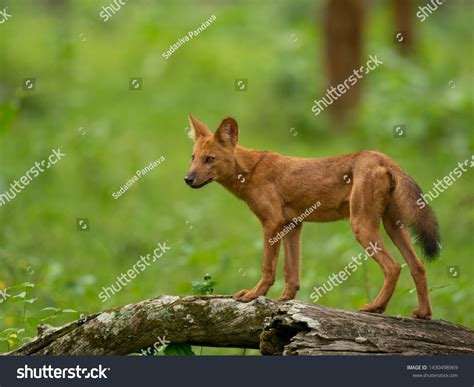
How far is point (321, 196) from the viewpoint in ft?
30.1

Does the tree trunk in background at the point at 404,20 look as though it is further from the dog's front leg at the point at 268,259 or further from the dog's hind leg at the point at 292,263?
the dog's front leg at the point at 268,259

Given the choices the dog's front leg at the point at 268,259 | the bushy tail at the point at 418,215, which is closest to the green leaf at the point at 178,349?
the dog's front leg at the point at 268,259

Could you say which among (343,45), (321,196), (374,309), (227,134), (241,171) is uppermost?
(343,45)

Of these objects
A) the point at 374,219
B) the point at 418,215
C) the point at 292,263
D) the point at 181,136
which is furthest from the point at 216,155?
the point at 181,136

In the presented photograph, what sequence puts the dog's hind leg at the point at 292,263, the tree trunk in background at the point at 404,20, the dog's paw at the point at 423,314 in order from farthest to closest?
the tree trunk in background at the point at 404,20 < the dog's hind leg at the point at 292,263 < the dog's paw at the point at 423,314

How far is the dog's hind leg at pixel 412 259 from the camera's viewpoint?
886cm

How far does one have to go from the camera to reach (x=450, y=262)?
48.7ft

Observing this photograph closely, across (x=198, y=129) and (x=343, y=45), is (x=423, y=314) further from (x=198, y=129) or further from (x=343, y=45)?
(x=343, y=45)

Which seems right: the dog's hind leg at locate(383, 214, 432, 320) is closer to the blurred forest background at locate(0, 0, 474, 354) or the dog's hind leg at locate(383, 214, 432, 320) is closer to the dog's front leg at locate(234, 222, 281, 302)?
the blurred forest background at locate(0, 0, 474, 354)

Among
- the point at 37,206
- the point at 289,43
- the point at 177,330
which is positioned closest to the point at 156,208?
the point at 37,206

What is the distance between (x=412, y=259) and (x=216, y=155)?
2.14 m

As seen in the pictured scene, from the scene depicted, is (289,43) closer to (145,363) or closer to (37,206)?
(37,206)

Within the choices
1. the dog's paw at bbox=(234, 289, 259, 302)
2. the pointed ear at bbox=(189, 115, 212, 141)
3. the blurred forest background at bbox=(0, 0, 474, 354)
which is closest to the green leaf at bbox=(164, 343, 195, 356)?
the dog's paw at bbox=(234, 289, 259, 302)

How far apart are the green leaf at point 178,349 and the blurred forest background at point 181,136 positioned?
1041 mm
